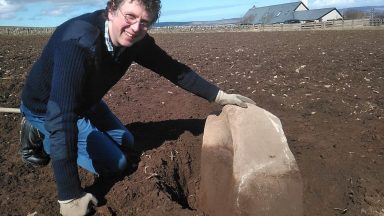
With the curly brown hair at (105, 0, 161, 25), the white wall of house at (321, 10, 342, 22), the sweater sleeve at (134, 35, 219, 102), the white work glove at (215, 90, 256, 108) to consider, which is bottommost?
the white work glove at (215, 90, 256, 108)

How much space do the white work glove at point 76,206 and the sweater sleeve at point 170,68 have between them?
121cm

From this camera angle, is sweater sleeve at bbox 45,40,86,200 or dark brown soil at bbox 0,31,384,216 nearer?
sweater sleeve at bbox 45,40,86,200

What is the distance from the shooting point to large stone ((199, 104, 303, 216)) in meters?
2.97

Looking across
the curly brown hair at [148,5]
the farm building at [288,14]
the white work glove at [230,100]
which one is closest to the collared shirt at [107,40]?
the curly brown hair at [148,5]

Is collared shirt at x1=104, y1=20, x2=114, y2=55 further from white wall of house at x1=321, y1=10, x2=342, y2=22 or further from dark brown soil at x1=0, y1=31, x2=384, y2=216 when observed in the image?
white wall of house at x1=321, y1=10, x2=342, y2=22

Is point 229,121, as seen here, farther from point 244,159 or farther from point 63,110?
point 63,110

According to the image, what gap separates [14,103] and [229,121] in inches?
127

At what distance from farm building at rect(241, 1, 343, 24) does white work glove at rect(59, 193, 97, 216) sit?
168 feet

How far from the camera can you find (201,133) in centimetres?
413

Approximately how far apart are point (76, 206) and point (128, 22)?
118 centimetres

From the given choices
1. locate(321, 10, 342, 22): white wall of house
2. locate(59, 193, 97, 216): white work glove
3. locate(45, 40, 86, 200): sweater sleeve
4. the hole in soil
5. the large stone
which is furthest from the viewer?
locate(321, 10, 342, 22): white wall of house

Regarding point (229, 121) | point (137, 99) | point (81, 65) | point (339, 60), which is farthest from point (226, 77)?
point (81, 65)

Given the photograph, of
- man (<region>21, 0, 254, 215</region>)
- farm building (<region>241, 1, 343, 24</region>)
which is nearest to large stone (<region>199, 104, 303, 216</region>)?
man (<region>21, 0, 254, 215</region>)

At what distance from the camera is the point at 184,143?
3.87 m
